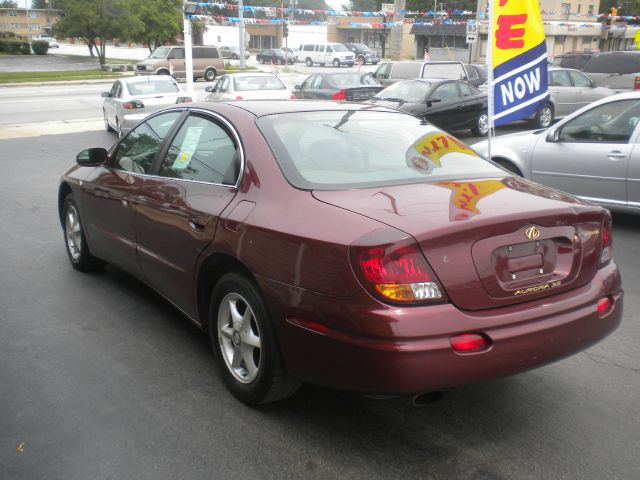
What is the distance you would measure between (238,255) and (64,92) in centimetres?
2994

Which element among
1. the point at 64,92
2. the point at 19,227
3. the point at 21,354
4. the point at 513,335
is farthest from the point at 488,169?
the point at 64,92

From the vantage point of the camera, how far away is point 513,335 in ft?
9.62

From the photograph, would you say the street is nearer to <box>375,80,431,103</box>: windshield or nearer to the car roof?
the car roof

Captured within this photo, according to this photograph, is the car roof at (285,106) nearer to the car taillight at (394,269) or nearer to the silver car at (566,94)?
the car taillight at (394,269)

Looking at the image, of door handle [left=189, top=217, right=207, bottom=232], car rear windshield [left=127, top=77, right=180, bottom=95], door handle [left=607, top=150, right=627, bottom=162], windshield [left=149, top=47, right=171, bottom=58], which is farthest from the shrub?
door handle [left=189, top=217, right=207, bottom=232]

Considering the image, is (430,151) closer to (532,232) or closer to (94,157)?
(532,232)

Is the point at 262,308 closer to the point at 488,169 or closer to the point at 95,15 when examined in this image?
the point at 488,169

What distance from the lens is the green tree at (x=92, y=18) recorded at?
43.6 m

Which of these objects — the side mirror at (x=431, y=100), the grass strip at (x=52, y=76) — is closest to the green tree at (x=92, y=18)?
the grass strip at (x=52, y=76)

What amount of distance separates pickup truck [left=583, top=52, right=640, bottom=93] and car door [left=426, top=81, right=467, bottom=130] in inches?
366

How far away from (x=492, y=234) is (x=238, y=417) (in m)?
1.60

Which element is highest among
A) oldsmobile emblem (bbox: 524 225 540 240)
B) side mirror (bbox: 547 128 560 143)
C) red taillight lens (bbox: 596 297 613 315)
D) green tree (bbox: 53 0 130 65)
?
green tree (bbox: 53 0 130 65)

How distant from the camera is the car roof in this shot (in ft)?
13.6

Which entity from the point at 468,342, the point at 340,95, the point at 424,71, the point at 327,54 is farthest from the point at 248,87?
the point at 327,54
